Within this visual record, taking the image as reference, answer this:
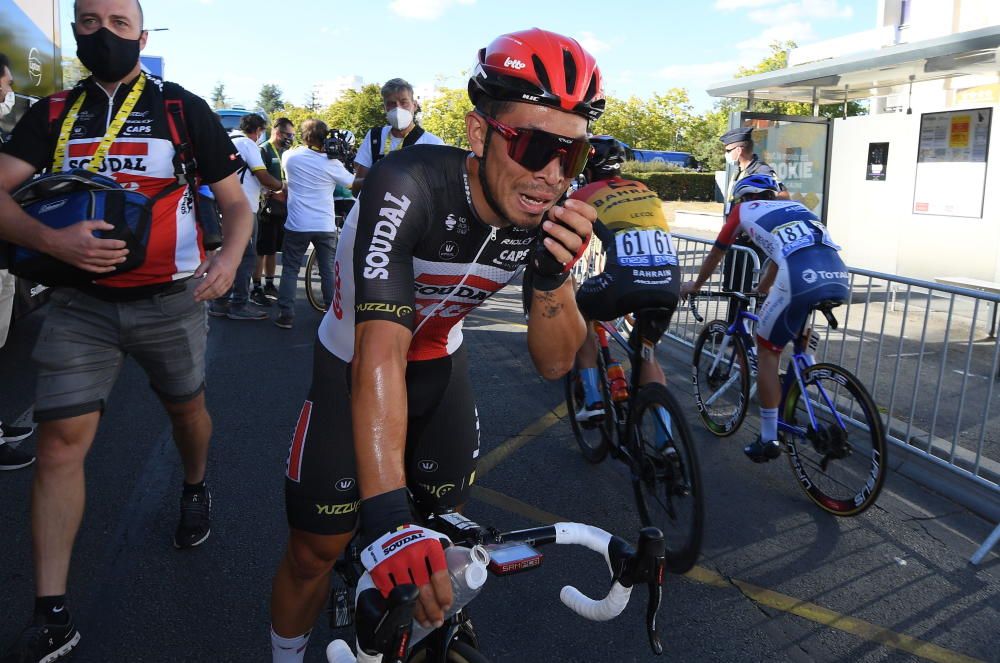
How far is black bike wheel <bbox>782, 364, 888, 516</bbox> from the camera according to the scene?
13.5ft

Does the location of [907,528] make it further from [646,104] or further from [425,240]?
[646,104]

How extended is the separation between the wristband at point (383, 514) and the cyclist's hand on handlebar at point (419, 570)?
144 mm

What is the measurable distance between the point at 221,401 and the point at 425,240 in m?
4.38

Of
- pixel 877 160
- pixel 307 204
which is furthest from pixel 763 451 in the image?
pixel 877 160

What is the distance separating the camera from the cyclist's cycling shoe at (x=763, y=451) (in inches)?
Answer: 185

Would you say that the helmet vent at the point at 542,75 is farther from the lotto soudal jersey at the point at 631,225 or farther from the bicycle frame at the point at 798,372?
the bicycle frame at the point at 798,372

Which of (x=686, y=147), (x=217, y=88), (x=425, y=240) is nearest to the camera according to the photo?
(x=425, y=240)

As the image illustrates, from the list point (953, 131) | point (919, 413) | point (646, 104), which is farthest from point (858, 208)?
point (646, 104)

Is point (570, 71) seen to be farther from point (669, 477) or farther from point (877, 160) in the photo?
point (877, 160)

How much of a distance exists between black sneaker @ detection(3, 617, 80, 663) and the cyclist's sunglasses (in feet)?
7.73

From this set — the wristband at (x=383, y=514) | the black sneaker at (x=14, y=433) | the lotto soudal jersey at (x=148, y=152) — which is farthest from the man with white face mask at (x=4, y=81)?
the wristband at (x=383, y=514)

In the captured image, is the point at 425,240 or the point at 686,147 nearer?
the point at 425,240

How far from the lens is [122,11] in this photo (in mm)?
3018

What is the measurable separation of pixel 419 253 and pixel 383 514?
0.80m
